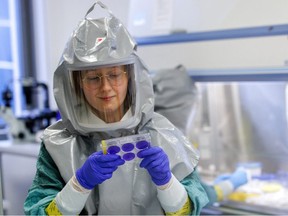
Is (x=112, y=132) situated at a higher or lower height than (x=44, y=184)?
higher

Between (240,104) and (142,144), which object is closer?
(142,144)

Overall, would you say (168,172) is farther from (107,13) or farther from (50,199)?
(107,13)

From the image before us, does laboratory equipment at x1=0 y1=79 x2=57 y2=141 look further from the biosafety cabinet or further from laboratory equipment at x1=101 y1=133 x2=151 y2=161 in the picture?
laboratory equipment at x1=101 y1=133 x2=151 y2=161

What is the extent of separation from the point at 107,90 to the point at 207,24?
871 millimetres

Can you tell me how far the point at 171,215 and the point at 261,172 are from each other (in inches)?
38.6

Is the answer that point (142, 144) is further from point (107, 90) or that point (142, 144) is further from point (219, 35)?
point (219, 35)

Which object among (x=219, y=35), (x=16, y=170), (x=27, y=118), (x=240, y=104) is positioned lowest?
(x=16, y=170)

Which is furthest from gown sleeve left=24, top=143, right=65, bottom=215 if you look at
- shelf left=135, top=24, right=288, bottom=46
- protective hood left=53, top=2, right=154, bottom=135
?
shelf left=135, top=24, right=288, bottom=46

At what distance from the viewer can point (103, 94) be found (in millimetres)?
1262

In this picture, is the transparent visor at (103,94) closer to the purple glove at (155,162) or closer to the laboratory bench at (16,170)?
the purple glove at (155,162)

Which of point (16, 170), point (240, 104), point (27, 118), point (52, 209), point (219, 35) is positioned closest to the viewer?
point (52, 209)

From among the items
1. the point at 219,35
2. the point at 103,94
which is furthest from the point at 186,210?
the point at 219,35

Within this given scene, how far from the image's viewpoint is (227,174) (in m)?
2.12

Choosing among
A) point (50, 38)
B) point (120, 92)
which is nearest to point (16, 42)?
point (50, 38)
